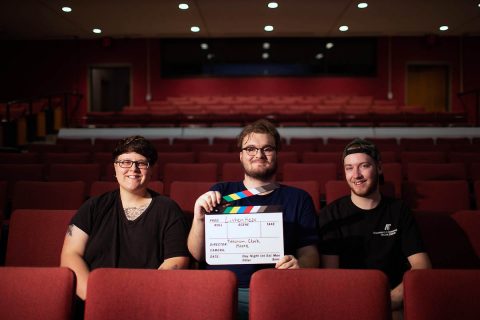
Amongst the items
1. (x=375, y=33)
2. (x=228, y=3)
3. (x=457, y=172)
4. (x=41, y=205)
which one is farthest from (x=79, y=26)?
(x=457, y=172)

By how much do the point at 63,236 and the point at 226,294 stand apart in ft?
4.40

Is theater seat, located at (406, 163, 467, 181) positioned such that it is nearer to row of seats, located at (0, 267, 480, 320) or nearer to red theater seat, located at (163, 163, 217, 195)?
red theater seat, located at (163, 163, 217, 195)

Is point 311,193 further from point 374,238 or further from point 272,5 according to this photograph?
point 272,5

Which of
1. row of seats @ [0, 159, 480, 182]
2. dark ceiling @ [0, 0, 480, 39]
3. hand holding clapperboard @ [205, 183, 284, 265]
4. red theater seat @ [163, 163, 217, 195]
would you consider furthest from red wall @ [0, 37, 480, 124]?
hand holding clapperboard @ [205, 183, 284, 265]

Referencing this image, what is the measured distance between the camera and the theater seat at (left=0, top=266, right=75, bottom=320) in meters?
1.45

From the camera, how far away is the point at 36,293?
4.77 feet

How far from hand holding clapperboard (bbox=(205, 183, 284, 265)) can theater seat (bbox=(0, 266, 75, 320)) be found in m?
0.53

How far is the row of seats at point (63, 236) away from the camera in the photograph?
7.73 ft

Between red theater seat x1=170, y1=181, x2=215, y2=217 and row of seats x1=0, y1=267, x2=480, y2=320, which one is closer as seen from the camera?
row of seats x1=0, y1=267, x2=480, y2=320

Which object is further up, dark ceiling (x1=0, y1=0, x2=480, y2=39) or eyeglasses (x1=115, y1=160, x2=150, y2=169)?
dark ceiling (x1=0, y1=0, x2=480, y2=39)

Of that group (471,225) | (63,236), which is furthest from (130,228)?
(471,225)

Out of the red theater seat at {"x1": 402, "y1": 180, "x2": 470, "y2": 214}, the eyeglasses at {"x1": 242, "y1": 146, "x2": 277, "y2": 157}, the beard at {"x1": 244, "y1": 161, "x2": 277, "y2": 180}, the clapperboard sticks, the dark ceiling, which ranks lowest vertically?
the red theater seat at {"x1": 402, "y1": 180, "x2": 470, "y2": 214}

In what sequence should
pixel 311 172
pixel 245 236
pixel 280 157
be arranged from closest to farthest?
1. pixel 245 236
2. pixel 311 172
3. pixel 280 157

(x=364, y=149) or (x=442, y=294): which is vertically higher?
(x=364, y=149)
